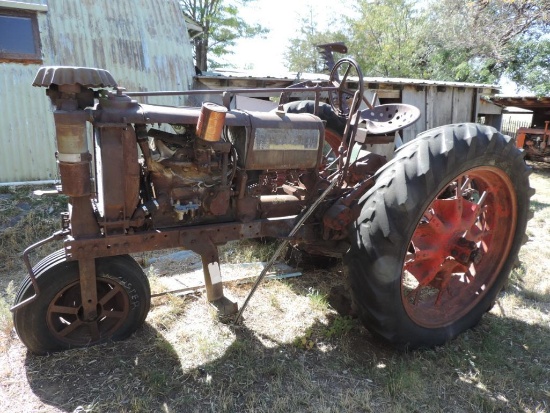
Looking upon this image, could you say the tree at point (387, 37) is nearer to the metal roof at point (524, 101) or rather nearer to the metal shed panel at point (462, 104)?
the metal roof at point (524, 101)

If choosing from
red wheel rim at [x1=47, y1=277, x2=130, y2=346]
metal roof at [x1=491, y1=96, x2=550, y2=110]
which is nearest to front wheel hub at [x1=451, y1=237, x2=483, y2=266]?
red wheel rim at [x1=47, y1=277, x2=130, y2=346]

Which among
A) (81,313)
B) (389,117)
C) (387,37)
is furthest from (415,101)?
(387,37)

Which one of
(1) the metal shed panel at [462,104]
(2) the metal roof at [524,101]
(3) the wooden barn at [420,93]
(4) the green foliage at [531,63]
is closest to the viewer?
(3) the wooden barn at [420,93]

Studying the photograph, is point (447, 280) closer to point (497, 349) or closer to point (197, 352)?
point (497, 349)

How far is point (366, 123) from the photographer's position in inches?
124

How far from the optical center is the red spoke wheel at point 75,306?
2264 mm

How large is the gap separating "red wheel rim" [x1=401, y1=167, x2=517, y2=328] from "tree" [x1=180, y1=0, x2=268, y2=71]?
16.3 meters

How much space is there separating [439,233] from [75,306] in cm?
223

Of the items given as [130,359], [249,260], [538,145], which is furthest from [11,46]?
[538,145]

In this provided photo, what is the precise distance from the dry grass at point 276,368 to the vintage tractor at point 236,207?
0.16 metres

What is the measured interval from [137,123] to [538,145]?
12721mm

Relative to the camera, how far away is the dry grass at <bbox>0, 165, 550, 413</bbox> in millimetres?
2141

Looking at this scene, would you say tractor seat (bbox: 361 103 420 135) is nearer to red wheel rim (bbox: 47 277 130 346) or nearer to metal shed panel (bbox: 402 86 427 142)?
red wheel rim (bbox: 47 277 130 346)

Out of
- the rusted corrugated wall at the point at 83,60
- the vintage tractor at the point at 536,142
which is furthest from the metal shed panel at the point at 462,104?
the rusted corrugated wall at the point at 83,60
